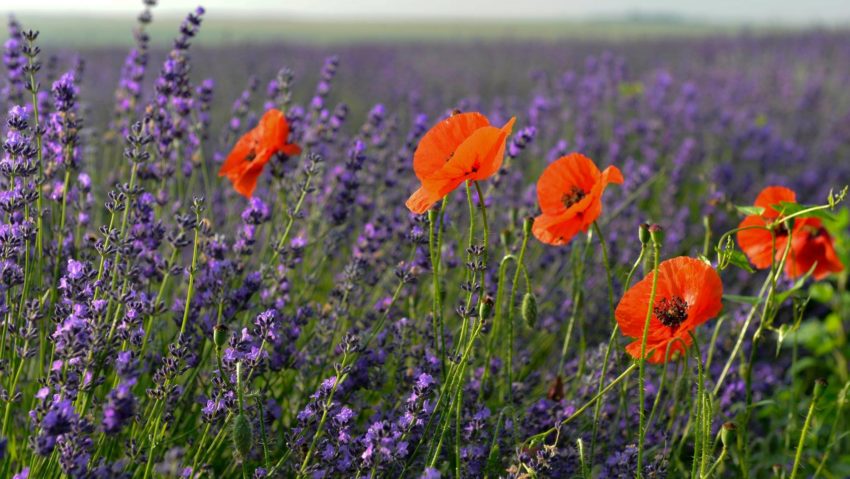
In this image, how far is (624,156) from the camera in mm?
4691

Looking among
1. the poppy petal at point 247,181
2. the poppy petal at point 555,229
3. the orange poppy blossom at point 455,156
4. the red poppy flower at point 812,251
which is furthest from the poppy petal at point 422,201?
the red poppy flower at point 812,251

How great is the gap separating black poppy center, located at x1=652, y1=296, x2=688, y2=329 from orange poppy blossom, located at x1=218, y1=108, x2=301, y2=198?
0.98 metres

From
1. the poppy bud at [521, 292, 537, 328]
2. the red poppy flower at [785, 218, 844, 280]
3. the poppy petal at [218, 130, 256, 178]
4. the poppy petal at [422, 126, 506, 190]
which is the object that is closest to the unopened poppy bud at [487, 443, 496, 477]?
the poppy bud at [521, 292, 537, 328]

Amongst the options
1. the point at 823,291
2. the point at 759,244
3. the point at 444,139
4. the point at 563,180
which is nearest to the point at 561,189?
the point at 563,180

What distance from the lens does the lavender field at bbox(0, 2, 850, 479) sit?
4.65ft

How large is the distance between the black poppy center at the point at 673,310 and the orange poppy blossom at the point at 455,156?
1.25 feet

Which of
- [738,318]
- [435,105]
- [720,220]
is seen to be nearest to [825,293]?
[738,318]

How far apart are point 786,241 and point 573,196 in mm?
539

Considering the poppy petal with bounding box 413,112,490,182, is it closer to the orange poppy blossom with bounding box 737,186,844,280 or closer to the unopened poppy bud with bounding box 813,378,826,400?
the orange poppy blossom with bounding box 737,186,844,280

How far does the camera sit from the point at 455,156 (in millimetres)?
1497

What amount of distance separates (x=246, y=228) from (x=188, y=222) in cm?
30

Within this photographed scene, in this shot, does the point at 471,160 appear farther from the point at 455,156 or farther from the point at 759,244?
the point at 759,244

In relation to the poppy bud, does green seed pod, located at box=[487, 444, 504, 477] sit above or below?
below

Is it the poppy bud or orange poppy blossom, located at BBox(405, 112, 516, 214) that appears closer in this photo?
orange poppy blossom, located at BBox(405, 112, 516, 214)
